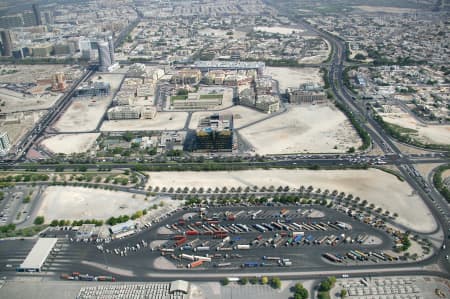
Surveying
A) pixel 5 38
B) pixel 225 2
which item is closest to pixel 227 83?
pixel 5 38

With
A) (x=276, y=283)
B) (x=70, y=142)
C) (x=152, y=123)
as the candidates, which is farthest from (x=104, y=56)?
(x=276, y=283)

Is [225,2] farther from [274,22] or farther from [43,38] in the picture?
[43,38]

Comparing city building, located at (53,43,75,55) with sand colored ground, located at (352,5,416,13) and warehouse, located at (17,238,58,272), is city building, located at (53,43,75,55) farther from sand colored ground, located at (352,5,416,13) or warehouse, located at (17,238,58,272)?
sand colored ground, located at (352,5,416,13)

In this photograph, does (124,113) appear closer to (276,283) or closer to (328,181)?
(328,181)

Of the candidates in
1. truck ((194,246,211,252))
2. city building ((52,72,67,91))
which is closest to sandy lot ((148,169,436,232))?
truck ((194,246,211,252))

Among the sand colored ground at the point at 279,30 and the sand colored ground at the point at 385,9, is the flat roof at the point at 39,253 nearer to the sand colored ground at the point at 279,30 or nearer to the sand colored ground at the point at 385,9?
the sand colored ground at the point at 279,30

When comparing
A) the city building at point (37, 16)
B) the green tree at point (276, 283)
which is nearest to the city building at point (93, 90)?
the green tree at point (276, 283)
